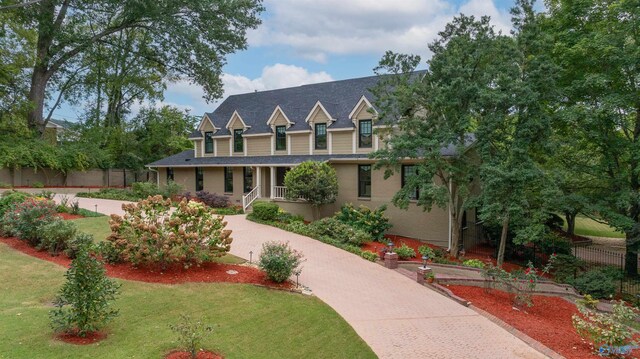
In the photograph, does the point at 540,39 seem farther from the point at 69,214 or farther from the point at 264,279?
the point at 69,214

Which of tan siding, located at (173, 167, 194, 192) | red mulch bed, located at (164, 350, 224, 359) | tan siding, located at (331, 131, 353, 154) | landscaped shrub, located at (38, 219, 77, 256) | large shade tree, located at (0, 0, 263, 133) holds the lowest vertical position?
red mulch bed, located at (164, 350, 224, 359)

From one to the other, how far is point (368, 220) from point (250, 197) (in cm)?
926

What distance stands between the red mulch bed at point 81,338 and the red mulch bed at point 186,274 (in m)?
3.32

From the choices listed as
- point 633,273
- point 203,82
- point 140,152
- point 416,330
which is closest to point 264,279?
point 416,330

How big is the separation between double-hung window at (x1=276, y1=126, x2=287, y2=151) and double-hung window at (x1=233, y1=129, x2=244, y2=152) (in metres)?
3.28

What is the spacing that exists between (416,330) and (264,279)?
4.48 meters

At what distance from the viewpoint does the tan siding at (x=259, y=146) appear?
1067 inches

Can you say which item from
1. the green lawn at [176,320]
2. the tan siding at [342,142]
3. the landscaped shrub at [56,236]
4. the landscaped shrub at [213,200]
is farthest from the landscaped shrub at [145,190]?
the green lawn at [176,320]

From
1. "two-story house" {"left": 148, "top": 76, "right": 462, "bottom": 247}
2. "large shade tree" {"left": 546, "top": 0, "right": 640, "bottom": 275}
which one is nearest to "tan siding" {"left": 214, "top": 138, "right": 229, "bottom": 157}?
"two-story house" {"left": 148, "top": 76, "right": 462, "bottom": 247}

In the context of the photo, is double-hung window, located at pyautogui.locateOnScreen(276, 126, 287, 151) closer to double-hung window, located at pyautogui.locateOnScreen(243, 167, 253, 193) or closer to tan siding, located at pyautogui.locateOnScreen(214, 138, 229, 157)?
double-hung window, located at pyautogui.locateOnScreen(243, 167, 253, 193)

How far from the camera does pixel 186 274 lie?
437 inches

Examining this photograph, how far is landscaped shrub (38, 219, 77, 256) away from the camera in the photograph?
12.3 metres

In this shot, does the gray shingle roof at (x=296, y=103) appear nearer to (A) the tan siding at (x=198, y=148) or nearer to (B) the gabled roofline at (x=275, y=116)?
(B) the gabled roofline at (x=275, y=116)

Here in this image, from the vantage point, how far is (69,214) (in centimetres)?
1977
